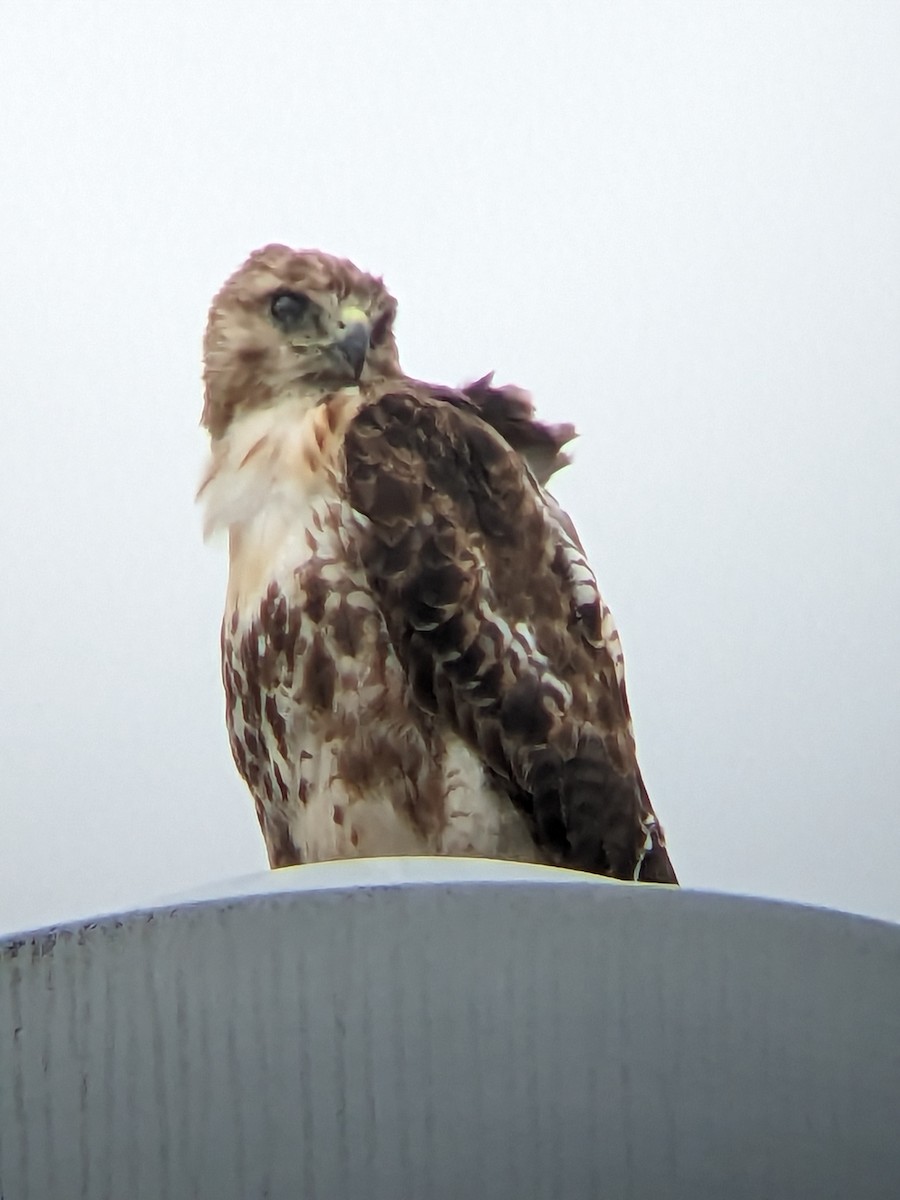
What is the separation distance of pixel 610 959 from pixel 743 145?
0.93 meters

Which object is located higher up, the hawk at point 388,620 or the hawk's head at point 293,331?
the hawk's head at point 293,331

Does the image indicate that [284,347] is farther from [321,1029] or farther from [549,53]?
[321,1029]

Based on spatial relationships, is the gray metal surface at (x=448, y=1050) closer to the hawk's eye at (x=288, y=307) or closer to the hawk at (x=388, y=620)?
the hawk at (x=388, y=620)

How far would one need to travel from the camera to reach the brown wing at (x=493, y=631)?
0.95m

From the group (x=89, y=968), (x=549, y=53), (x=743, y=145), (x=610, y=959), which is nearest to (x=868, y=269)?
(x=743, y=145)

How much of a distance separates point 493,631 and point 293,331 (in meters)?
0.29

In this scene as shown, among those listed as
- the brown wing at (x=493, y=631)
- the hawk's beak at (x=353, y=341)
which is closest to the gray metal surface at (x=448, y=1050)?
the brown wing at (x=493, y=631)

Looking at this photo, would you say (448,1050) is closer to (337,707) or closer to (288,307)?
(337,707)

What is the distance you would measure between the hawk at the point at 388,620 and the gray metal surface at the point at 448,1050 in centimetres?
45

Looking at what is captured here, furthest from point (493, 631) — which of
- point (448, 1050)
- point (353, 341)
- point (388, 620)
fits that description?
point (448, 1050)

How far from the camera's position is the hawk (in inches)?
37.5

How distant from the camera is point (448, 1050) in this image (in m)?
0.46

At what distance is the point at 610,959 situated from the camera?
0.49m

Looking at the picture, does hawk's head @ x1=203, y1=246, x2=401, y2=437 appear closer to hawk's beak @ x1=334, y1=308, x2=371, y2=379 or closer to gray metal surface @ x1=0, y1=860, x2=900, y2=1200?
hawk's beak @ x1=334, y1=308, x2=371, y2=379
